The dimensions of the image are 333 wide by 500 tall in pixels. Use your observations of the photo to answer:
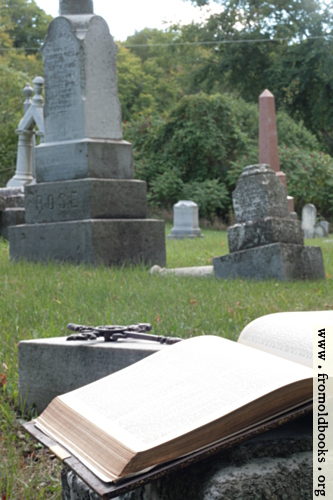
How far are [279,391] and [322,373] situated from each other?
0.11 metres

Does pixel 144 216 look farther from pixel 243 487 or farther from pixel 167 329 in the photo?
pixel 243 487

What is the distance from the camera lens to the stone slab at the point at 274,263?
18.4ft

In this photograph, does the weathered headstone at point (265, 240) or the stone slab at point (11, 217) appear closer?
the weathered headstone at point (265, 240)

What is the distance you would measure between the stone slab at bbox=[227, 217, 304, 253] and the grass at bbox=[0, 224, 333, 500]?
0.50 metres

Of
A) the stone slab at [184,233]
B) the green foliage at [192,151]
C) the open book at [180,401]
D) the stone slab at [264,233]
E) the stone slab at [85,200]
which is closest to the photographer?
the open book at [180,401]

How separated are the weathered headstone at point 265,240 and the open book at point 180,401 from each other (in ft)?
13.9

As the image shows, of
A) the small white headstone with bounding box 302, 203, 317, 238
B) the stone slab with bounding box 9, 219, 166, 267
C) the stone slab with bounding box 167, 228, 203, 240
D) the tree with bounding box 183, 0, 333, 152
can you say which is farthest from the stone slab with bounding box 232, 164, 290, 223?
the tree with bounding box 183, 0, 333, 152

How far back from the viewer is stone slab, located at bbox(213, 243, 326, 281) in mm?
5605

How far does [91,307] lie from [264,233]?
2612 mm

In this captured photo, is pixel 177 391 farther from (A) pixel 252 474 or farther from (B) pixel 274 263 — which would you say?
(B) pixel 274 263

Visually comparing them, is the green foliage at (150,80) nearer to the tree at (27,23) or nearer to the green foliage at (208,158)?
the tree at (27,23)

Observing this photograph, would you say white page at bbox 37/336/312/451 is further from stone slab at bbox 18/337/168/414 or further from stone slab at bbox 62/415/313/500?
stone slab at bbox 18/337/168/414

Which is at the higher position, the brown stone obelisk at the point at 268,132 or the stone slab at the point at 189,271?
the brown stone obelisk at the point at 268,132

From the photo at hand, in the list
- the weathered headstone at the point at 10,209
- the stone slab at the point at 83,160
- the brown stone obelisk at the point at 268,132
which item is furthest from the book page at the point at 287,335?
the brown stone obelisk at the point at 268,132
